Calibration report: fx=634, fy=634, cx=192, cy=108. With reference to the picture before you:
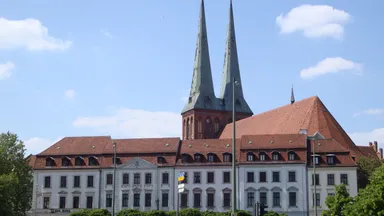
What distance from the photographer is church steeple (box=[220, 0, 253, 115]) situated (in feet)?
412

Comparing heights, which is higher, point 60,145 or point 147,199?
point 60,145

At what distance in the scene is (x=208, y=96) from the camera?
125 metres

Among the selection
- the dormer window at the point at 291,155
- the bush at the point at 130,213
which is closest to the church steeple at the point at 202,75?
the dormer window at the point at 291,155

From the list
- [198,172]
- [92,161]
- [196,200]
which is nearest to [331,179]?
[198,172]

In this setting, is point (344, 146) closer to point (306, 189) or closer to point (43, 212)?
point (306, 189)

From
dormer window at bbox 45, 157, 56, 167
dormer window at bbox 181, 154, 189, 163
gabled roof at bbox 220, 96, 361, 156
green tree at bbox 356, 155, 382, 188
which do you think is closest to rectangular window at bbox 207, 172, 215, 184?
dormer window at bbox 181, 154, 189, 163

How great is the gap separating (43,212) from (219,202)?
2229cm

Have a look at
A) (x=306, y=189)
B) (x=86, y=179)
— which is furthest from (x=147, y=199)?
(x=306, y=189)

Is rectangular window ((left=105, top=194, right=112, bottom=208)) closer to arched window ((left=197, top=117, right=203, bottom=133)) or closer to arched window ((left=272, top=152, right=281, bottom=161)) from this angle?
arched window ((left=272, top=152, right=281, bottom=161))

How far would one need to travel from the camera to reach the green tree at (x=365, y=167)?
76.9 m

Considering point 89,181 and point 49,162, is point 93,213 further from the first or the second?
point 49,162

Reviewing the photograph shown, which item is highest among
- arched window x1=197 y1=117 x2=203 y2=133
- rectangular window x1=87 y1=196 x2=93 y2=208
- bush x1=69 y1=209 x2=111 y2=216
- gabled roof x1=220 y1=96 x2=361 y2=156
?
arched window x1=197 y1=117 x2=203 y2=133

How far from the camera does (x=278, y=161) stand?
77.1m

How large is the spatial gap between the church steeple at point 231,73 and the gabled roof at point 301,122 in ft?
54.1
